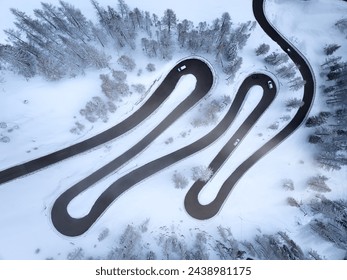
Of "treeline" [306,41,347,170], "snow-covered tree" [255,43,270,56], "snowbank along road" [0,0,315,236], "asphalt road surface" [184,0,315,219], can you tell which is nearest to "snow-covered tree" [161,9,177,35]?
"snowbank along road" [0,0,315,236]

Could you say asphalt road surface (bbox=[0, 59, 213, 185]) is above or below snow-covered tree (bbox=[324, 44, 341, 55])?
below

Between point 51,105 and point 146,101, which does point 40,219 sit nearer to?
point 51,105

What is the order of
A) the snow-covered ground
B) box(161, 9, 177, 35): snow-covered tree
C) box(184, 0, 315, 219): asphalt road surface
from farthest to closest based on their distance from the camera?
box(184, 0, 315, 219): asphalt road surface, box(161, 9, 177, 35): snow-covered tree, the snow-covered ground

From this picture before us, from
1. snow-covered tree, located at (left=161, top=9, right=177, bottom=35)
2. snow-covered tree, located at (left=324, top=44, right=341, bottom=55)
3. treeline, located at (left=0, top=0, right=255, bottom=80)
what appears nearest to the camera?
treeline, located at (left=0, top=0, right=255, bottom=80)

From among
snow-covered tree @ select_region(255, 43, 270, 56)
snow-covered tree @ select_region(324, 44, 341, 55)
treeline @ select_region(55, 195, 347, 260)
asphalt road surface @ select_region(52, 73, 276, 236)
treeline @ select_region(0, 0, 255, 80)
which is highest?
treeline @ select_region(0, 0, 255, 80)

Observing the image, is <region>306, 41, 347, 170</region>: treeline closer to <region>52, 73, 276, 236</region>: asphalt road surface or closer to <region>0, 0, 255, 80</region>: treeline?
<region>52, 73, 276, 236</region>: asphalt road surface

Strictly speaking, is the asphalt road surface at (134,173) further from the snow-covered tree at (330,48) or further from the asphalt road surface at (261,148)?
the snow-covered tree at (330,48)

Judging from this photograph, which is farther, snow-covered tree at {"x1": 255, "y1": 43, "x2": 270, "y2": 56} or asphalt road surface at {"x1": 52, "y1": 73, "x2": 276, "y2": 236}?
snow-covered tree at {"x1": 255, "y1": 43, "x2": 270, "y2": 56}

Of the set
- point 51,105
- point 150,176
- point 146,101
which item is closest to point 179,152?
point 150,176
